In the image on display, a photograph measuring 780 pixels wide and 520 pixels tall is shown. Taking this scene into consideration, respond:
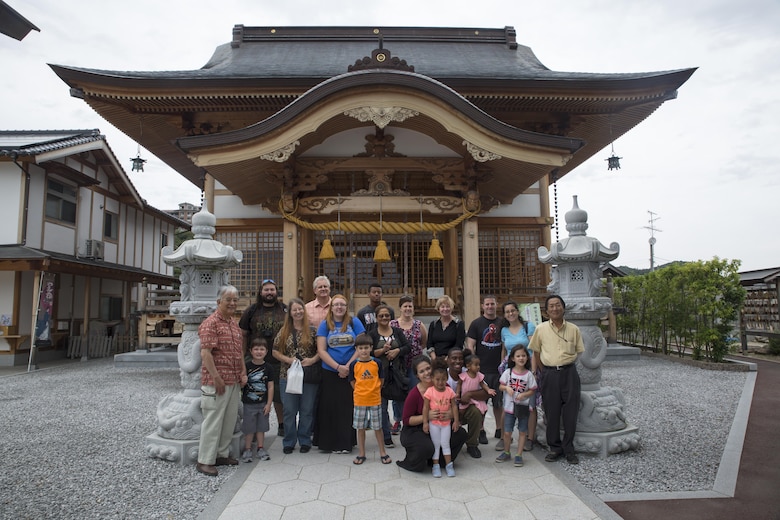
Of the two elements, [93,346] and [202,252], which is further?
[93,346]

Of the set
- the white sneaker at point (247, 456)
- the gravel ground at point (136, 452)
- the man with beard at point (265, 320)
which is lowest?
the gravel ground at point (136, 452)

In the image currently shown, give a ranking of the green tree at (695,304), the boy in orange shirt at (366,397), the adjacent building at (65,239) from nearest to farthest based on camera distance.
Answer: the boy in orange shirt at (366,397), the green tree at (695,304), the adjacent building at (65,239)

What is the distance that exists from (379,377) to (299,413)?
0.91 meters

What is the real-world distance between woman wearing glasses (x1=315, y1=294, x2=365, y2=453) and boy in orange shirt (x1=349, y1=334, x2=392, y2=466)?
0.21 metres

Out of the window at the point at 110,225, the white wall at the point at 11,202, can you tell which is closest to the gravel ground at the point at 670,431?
the white wall at the point at 11,202

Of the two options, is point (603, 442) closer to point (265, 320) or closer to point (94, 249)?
point (265, 320)

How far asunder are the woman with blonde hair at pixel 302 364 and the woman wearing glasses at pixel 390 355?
628 mm

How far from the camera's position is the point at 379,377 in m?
4.34

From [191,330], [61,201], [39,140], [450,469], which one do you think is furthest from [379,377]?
[39,140]

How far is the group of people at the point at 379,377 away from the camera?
13.0 feet

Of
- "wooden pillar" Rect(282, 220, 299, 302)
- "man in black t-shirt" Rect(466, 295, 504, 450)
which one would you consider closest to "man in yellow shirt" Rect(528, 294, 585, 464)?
"man in black t-shirt" Rect(466, 295, 504, 450)

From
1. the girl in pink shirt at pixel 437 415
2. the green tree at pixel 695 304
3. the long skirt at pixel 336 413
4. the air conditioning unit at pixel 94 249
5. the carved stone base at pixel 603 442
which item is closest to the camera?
the girl in pink shirt at pixel 437 415

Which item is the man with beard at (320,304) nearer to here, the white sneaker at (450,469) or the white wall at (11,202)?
the white sneaker at (450,469)

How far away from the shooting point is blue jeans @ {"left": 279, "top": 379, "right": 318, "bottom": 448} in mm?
4426
